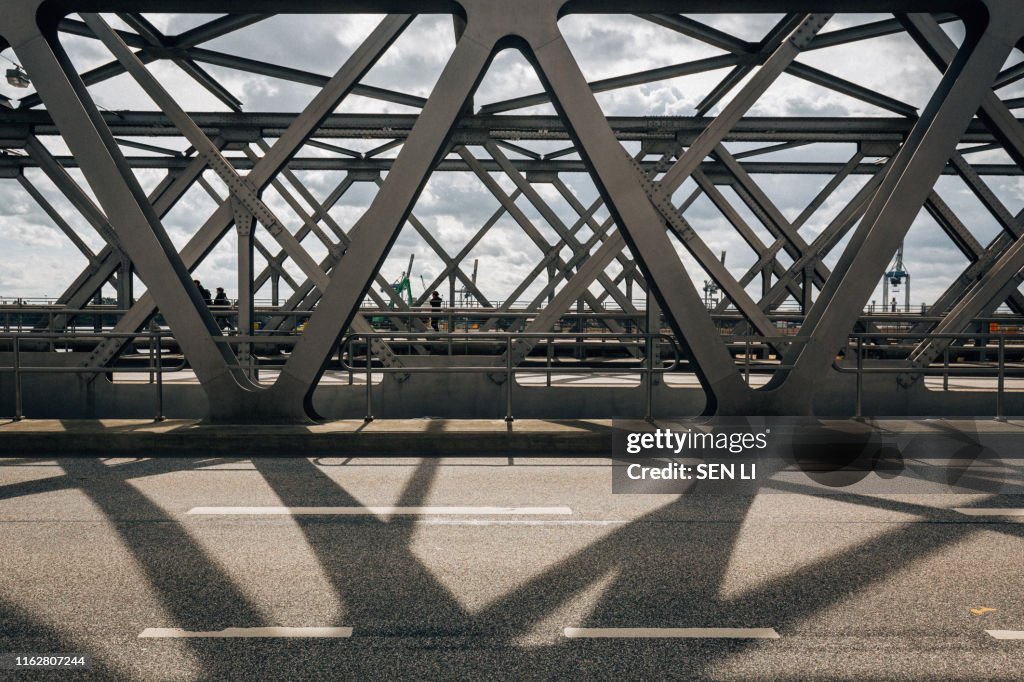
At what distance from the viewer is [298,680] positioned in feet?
9.20

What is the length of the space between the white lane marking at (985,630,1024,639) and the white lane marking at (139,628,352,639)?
313 cm

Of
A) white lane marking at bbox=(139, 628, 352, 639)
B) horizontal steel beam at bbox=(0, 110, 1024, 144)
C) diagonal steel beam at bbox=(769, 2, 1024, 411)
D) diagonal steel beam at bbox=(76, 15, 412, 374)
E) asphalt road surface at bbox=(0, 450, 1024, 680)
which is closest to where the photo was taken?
asphalt road surface at bbox=(0, 450, 1024, 680)

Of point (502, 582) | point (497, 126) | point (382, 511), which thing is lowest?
point (382, 511)

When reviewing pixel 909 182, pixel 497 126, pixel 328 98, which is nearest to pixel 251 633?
pixel 328 98

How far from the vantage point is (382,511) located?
5312mm

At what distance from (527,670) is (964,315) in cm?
1050

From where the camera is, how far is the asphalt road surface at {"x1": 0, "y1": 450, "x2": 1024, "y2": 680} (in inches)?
118

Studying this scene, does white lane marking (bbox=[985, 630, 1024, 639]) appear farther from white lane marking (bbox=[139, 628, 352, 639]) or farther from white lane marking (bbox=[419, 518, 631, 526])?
white lane marking (bbox=[139, 628, 352, 639])

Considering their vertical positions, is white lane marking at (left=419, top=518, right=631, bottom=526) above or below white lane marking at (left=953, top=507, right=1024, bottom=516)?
above

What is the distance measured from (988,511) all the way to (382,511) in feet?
16.0

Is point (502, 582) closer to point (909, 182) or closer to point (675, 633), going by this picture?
point (675, 633)

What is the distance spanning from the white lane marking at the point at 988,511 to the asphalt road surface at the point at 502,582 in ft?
0.24

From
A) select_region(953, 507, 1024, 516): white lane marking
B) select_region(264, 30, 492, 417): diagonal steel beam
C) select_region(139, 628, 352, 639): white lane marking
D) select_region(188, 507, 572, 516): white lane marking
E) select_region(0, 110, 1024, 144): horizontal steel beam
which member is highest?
select_region(0, 110, 1024, 144): horizontal steel beam

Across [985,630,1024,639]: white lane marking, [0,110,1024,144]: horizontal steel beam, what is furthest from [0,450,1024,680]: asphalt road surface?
[0,110,1024,144]: horizontal steel beam
